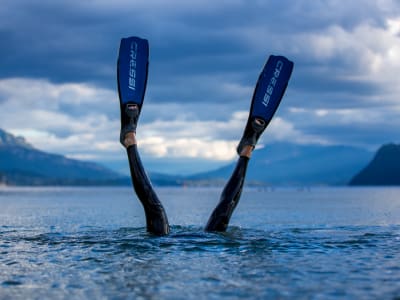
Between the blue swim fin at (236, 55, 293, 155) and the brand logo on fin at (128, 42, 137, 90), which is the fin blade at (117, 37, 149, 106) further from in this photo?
the blue swim fin at (236, 55, 293, 155)

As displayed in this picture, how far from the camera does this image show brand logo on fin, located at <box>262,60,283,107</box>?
97.6ft

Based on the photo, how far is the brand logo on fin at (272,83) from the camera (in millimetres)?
29750

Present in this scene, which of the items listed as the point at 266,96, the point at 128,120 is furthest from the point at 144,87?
the point at 266,96

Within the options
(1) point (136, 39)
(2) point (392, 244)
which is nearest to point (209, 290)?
(2) point (392, 244)

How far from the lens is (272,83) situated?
2998cm

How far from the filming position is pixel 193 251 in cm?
2461

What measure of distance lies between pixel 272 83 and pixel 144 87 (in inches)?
238

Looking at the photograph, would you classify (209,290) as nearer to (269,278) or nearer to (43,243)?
(269,278)

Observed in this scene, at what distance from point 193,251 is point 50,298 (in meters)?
8.99

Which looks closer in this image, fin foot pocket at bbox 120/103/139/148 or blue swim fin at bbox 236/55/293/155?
fin foot pocket at bbox 120/103/139/148

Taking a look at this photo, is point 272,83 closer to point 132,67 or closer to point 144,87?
point 144,87

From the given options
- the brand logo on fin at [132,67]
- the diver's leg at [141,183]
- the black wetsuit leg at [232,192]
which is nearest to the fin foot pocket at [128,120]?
the diver's leg at [141,183]

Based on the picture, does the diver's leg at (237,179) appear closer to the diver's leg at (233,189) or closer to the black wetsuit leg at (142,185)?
the diver's leg at (233,189)

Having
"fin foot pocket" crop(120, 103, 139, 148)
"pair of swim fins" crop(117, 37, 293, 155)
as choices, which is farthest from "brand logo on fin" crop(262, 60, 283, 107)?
"fin foot pocket" crop(120, 103, 139, 148)
